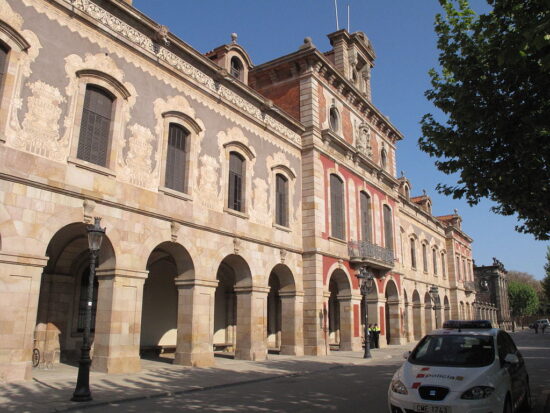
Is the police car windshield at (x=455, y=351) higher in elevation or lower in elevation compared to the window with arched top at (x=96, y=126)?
lower

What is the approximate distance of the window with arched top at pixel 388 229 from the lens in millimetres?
29625

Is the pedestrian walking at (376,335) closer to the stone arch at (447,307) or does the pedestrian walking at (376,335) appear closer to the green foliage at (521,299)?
the stone arch at (447,307)

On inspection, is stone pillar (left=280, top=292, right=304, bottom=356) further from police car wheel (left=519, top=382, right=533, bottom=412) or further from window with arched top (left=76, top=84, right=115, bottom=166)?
police car wheel (left=519, top=382, right=533, bottom=412)

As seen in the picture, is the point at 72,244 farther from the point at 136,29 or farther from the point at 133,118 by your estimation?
the point at 136,29

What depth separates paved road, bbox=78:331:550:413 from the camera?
8.90 m

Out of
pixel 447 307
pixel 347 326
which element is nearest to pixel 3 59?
pixel 347 326

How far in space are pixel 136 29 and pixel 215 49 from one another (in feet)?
17.2

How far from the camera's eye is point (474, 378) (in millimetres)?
6508

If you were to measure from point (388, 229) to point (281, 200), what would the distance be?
1161 cm

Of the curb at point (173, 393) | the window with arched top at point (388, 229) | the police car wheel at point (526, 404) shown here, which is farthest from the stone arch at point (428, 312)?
the police car wheel at point (526, 404)

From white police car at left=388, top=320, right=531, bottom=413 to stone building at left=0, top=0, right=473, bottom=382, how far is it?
26.7 feet

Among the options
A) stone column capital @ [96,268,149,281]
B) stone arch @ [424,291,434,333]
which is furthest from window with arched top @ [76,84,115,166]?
stone arch @ [424,291,434,333]

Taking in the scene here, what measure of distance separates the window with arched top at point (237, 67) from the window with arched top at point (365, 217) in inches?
411

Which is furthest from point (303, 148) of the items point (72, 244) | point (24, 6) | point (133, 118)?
point (24, 6)
